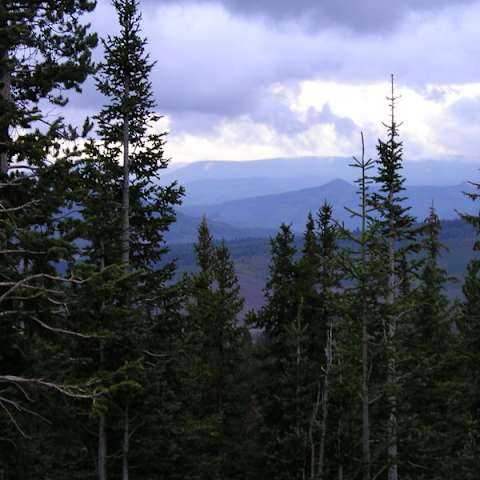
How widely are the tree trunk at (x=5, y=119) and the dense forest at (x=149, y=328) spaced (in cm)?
4

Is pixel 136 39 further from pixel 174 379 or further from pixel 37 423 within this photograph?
pixel 37 423

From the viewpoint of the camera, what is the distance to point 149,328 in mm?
18938

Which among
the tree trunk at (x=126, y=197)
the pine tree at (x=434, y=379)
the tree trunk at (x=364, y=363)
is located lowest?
the pine tree at (x=434, y=379)

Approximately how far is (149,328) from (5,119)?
905cm

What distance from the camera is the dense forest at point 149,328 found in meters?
11.1

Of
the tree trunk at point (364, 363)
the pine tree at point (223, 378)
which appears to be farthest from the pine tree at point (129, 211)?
the pine tree at point (223, 378)

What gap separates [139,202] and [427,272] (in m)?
24.8

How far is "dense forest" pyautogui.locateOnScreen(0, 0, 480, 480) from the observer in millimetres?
11102

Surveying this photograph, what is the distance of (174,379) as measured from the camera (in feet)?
69.2

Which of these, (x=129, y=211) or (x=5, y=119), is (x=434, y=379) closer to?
(x=129, y=211)

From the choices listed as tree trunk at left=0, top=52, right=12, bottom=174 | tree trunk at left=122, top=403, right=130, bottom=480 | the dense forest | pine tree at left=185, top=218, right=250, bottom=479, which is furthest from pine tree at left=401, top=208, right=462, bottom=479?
tree trunk at left=0, top=52, right=12, bottom=174

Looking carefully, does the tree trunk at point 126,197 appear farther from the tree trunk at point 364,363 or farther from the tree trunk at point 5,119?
the tree trunk at point 5,119

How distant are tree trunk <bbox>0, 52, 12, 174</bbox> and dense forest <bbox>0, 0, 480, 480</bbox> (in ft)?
0.14

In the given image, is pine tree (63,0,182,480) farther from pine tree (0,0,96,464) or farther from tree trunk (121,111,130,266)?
pine tree (0,0,96,464)
